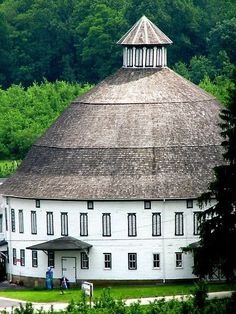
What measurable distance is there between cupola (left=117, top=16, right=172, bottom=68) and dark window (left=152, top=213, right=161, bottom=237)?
1163cm

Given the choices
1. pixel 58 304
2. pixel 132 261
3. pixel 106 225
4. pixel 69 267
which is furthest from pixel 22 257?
pixel 58 304

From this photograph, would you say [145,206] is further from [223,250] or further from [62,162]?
[223,250]

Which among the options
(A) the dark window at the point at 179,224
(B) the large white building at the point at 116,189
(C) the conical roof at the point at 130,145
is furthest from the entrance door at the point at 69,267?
(A) the dark window at the point at 179,224

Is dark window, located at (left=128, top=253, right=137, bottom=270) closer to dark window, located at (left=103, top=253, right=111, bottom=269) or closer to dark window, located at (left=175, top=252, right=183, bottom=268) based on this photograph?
dark window, located at (left=103, top=253, right=111, bottom=269)

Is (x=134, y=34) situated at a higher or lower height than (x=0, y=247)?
higher

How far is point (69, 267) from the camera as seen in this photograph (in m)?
135

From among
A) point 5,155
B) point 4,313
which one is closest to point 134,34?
point 4,313

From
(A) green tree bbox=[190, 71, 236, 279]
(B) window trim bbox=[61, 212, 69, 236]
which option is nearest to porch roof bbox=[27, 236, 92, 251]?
(B) window trim bbox=[61, 212, 69, 236]

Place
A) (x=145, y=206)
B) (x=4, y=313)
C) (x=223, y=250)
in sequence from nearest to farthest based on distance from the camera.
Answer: (x=223, y=250) < (x=4, y=313) < (x=145, y=206)

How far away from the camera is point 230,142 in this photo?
112 m

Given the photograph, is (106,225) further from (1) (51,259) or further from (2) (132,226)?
(1) (51,259)

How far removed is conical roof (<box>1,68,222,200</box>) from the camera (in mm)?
134250

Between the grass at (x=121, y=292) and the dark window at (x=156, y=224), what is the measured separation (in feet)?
9.60

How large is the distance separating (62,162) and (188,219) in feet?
26.6
